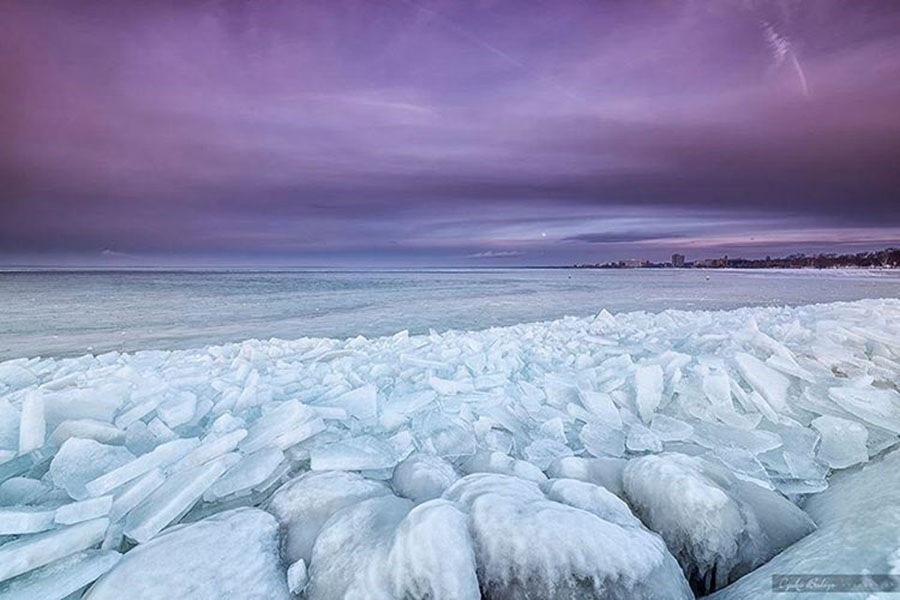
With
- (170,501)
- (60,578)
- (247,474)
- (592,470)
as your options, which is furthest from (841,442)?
(60,578)

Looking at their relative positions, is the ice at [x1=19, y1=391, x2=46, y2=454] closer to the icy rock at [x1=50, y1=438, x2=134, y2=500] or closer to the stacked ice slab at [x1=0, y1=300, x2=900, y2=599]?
the stacked ice slab at [x1=0, y1=300, x2=900, y2=599]

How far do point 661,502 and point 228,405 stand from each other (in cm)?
224

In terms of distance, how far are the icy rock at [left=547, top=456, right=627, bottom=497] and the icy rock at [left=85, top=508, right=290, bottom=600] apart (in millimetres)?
1091

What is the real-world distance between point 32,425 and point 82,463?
0.45m

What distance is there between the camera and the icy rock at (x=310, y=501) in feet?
4.71

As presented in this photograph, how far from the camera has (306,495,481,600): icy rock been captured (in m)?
1.15

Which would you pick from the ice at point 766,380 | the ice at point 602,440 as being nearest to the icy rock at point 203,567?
the ice at point 602,440

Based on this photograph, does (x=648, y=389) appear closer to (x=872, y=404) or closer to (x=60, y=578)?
(x=872, y=404)

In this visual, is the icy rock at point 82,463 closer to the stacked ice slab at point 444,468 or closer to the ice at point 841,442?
the stacked ice slab at point 444,468

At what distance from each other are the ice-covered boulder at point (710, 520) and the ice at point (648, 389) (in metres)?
0.82

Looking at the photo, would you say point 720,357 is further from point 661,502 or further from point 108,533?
point 108,533

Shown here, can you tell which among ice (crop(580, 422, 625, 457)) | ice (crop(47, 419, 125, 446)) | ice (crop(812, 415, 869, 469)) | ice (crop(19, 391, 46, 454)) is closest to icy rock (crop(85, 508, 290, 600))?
ice (crop(47, 419, 125, 446))

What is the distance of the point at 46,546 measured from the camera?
1.33 m

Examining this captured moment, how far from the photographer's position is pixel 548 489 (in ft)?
5.27
